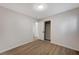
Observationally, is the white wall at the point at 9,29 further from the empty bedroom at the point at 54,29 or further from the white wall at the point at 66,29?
the white wall at the point at 66,29

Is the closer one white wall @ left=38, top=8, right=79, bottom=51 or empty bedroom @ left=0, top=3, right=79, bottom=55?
empty bedroom @ left=0, top=3, right=79, bottom=55

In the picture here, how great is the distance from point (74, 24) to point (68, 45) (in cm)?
118

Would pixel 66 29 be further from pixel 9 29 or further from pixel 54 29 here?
pixel 9 29

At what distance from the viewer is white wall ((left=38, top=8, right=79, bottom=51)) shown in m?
3.52

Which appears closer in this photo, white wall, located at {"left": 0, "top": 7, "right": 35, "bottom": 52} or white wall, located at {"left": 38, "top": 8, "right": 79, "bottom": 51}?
white wall, located at {"left": 0, "top": 7, "right": 35, "bottom": 52}

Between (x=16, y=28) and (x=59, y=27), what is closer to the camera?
(x=16, y=28)

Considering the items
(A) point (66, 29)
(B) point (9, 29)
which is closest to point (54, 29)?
(A) point (66, 29)

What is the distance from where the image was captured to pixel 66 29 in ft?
13.3

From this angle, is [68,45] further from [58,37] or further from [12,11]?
[12,11]

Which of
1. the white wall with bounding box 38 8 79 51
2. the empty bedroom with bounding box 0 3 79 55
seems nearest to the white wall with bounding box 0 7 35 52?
the empty bedroom with bounding box 0 3 79 55

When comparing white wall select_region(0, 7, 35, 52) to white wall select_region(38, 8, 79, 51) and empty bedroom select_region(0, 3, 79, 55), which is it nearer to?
empty bedroom select_region(0, 3, 79, 55)

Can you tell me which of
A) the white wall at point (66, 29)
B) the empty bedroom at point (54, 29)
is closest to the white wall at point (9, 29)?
the empty bedroom at point (54, 29)
